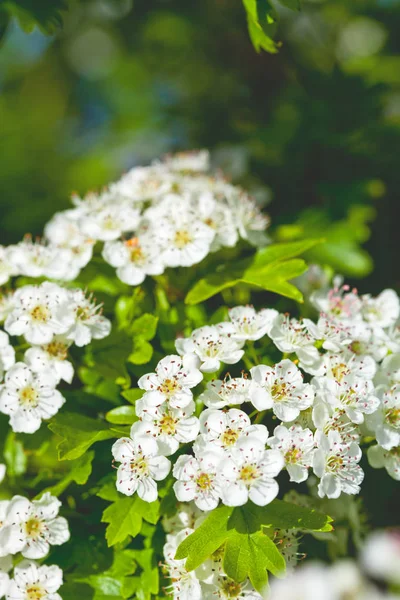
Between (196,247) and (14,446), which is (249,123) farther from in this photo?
(14,446)

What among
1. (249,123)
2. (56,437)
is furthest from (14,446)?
(249,123)

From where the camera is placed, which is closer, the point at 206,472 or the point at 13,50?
the point at 206,472

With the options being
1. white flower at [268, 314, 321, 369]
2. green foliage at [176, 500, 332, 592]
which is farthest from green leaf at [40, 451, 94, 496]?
white flower at [268, 314, 321, 369]

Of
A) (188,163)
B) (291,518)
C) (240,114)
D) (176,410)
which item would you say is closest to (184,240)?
(176,410)

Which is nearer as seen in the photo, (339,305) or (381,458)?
(381,458)

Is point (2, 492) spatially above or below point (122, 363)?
below

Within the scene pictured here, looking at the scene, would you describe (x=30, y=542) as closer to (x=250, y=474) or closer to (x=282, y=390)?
(x=250, y=474)
